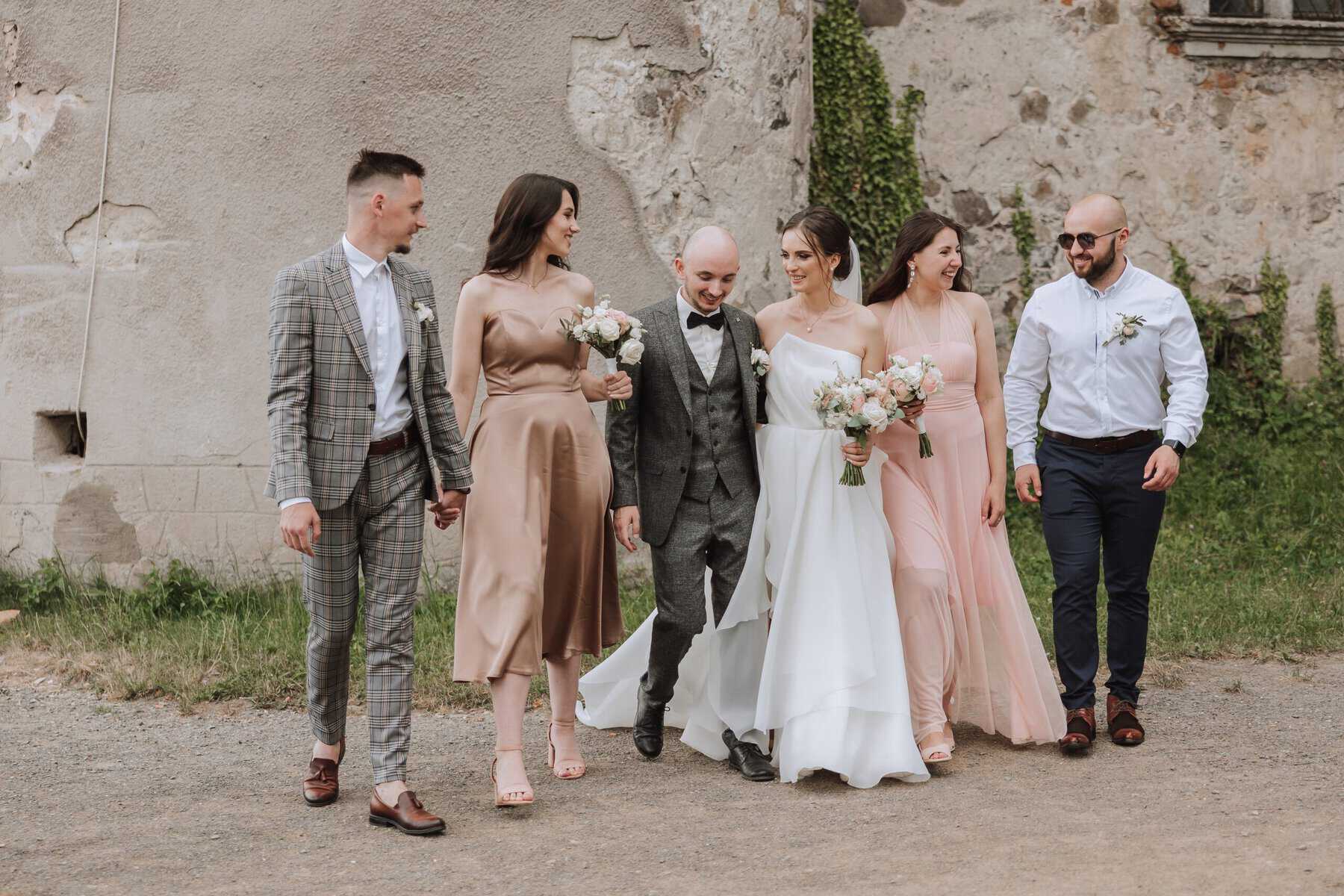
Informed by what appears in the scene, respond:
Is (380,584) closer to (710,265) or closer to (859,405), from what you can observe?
(710,265)

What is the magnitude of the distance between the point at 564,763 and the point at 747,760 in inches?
27.1

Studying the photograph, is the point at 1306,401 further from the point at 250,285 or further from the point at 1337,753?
the point at 250,285

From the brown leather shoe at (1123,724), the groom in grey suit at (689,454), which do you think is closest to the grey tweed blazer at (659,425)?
the groom in grey suit at (689,454)

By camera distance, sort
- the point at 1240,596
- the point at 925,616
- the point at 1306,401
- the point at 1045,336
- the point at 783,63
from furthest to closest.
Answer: the point at 1306,401
the point at 783,63
the point at 1240,596
the point at 1045,336
the point at 925,616

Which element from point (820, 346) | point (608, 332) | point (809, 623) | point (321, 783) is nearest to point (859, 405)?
point (820, 346)

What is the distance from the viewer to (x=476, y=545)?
4.63 meters

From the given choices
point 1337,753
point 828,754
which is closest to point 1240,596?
point 1337,753

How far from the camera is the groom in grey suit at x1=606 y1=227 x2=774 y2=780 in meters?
4.95

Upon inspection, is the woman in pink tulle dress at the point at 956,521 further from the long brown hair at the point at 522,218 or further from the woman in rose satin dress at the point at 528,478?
the long brown hair at the point at 522,218

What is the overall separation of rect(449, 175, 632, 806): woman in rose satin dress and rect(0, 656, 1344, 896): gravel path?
41 centimetres

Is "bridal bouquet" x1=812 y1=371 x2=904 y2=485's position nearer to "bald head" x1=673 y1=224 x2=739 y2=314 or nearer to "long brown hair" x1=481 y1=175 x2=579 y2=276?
"bald head" x1=673 y1=224 x2=739 y2=314

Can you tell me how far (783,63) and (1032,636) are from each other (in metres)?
4.26

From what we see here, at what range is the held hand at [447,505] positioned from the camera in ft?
15.0

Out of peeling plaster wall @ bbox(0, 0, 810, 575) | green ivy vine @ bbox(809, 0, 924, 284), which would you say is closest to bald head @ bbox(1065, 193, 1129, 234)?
peeling plaster wall @ bbox(0, 0, 810, 575)
